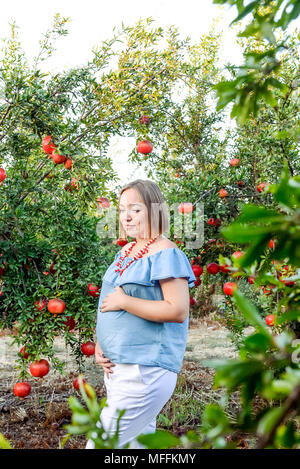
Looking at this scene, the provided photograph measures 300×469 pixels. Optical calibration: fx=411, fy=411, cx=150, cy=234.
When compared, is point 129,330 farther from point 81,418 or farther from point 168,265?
point 81,418

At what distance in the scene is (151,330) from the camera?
1.59 metres

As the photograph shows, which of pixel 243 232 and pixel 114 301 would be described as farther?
pixel 114 301

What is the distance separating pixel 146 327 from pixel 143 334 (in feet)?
0.10

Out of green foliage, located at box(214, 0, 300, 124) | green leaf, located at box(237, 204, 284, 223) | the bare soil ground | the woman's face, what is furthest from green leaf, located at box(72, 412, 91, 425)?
the bare soil ground

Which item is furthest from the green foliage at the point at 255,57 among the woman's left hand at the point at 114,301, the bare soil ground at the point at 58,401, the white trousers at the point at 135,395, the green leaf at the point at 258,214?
the bare soil ground at the point at 58,401

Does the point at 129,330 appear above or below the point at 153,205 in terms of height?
below

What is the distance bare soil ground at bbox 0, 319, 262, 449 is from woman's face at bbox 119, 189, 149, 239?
122 centimetres

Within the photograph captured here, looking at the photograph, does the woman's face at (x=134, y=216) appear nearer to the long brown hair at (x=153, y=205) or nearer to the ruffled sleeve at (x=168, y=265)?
the long brown hair at (x=153, y=205)

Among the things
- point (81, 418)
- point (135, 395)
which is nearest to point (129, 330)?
point (135, 395)

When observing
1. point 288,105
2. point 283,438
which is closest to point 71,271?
point 288,105

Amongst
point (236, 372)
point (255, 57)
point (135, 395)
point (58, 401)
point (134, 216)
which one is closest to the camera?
point (236, 372)

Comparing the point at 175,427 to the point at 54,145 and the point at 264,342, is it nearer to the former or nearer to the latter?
the point at 54,145

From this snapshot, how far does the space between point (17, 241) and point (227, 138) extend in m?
2.87

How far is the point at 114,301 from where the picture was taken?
1.59m
